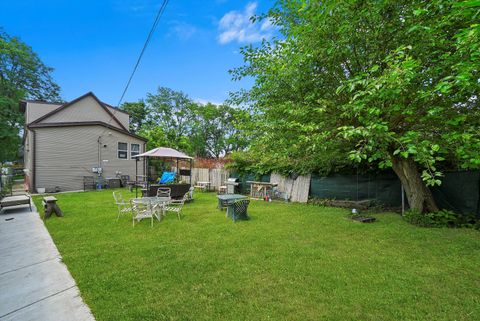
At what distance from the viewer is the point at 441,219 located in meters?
5.73

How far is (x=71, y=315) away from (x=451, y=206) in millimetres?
9024

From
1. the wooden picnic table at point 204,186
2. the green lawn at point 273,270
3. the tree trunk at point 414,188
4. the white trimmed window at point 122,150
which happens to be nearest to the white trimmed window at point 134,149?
the white trimmed window at point 122,150

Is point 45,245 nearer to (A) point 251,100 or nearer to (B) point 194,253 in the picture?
(B) point 194,253

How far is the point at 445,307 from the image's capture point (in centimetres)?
236

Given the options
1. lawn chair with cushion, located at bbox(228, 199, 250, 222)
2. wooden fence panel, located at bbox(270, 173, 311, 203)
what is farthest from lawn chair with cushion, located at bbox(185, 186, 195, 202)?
wooden fence panel, located at bbox(270, 173, 311, 203)

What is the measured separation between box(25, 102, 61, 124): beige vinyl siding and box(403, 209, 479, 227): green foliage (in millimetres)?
20175

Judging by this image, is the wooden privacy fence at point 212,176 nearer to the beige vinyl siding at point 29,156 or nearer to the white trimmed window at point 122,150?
the white trimmed window at point 122,150

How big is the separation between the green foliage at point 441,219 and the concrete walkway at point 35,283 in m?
7.11

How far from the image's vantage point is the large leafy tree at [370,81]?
3.13 m

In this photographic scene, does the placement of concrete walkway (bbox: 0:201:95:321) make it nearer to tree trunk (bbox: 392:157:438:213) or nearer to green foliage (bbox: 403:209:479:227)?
green foliage (bbox: 403:209:479:227)

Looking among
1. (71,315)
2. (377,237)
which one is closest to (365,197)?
(377,237)

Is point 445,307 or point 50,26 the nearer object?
point 445,307

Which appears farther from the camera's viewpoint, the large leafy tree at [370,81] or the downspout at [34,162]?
the downspout at [34,162]

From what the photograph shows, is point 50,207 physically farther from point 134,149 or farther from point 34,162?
point 134,149
